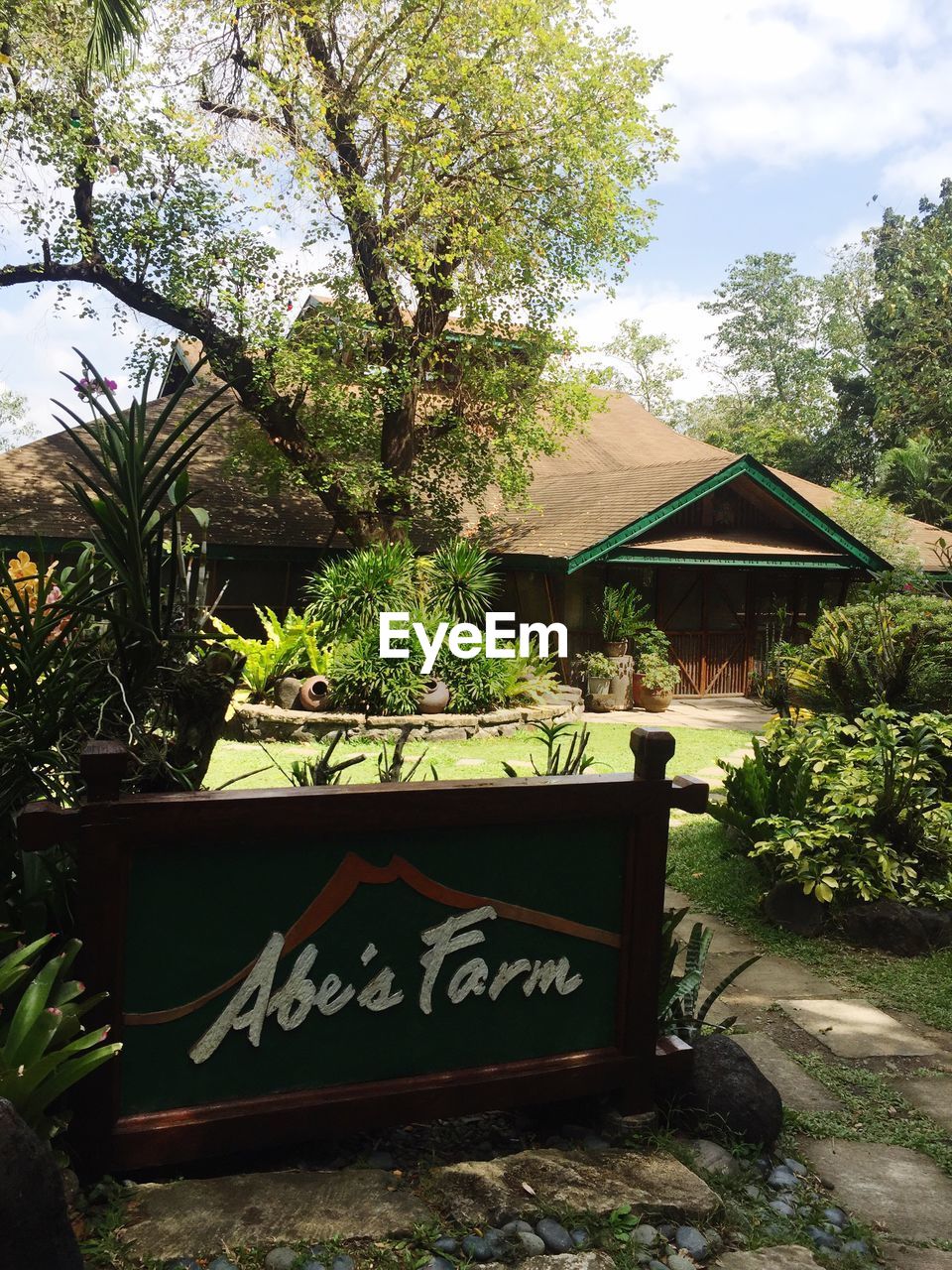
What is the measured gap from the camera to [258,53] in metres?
15.8

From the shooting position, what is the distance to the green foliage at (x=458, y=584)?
1398 centimetres

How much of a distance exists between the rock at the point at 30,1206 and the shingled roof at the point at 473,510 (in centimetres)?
1398

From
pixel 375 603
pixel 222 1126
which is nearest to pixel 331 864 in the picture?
pixel 222 1126

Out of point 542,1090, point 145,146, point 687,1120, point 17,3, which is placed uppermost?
point 17,3

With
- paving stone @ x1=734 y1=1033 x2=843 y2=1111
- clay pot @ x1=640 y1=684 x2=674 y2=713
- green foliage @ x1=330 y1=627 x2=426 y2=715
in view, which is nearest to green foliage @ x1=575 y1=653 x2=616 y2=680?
clay pot @ x1=640 y1=684 x2=674 y2=713

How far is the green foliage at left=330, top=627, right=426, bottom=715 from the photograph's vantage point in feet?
40.5

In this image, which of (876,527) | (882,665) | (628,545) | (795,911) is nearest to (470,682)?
(628,545)

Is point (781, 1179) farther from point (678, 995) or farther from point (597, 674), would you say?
point (597, 674)

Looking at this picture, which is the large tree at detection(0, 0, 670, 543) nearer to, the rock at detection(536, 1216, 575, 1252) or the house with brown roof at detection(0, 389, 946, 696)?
the house with brown roof at detection(0, 389, 946, 696)

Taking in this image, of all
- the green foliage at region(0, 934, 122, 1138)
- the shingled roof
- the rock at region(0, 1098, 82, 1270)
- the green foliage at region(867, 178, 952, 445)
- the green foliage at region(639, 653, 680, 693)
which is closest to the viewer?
the rock at region(0, 1098, 82, 1270)

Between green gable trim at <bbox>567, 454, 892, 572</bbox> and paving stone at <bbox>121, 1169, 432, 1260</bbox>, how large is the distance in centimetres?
1334

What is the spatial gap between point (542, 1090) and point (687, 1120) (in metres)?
0.57

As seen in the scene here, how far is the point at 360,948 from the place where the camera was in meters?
2.76

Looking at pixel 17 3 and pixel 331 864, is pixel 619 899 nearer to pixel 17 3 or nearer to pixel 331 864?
pixel 331 864
